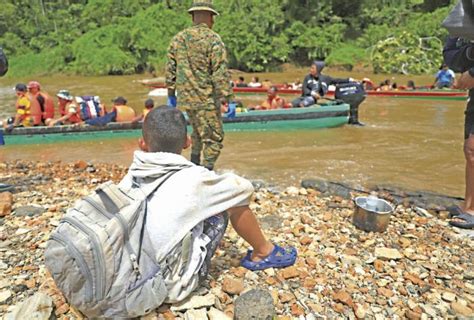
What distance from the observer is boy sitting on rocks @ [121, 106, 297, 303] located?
2.22 m

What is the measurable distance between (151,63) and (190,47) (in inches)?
989

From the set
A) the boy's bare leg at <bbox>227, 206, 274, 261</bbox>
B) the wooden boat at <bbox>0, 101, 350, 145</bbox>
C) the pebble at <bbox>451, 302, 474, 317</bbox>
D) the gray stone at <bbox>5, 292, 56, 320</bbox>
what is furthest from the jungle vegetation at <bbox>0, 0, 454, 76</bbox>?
the gray stone at <bbox>5, 292, 56, 320</bbox>

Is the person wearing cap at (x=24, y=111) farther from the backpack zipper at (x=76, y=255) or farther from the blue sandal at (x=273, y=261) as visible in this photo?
the backpack zipper at (x=76, y=255)

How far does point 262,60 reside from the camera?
92.6ft

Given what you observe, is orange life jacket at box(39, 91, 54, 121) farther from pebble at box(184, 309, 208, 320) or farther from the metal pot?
pebble at box(184, 309, 208, 320)

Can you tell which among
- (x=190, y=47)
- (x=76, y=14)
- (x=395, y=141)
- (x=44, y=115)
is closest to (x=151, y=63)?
(x=76, y=14)

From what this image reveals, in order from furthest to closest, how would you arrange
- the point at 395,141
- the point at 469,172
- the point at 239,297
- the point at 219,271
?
the point at 395,141 → the point at 469,172 → the point at 219,271 → the point at 239,297

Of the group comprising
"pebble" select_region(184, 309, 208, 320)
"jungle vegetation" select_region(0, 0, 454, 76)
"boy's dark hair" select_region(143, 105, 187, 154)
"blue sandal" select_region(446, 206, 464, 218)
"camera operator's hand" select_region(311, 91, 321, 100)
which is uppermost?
"jungle vegetation" select_region(0, 0, 454, 76)

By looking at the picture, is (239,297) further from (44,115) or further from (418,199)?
(44,115)

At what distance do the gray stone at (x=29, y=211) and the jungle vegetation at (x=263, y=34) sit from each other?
76.9 feet

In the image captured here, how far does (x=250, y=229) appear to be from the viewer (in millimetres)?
2551

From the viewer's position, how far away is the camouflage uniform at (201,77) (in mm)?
4395

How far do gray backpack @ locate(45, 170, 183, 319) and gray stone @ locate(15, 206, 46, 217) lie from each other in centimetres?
197

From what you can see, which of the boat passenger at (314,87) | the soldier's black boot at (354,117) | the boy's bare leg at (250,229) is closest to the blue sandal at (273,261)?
the boy's bare leg at (250,229)
